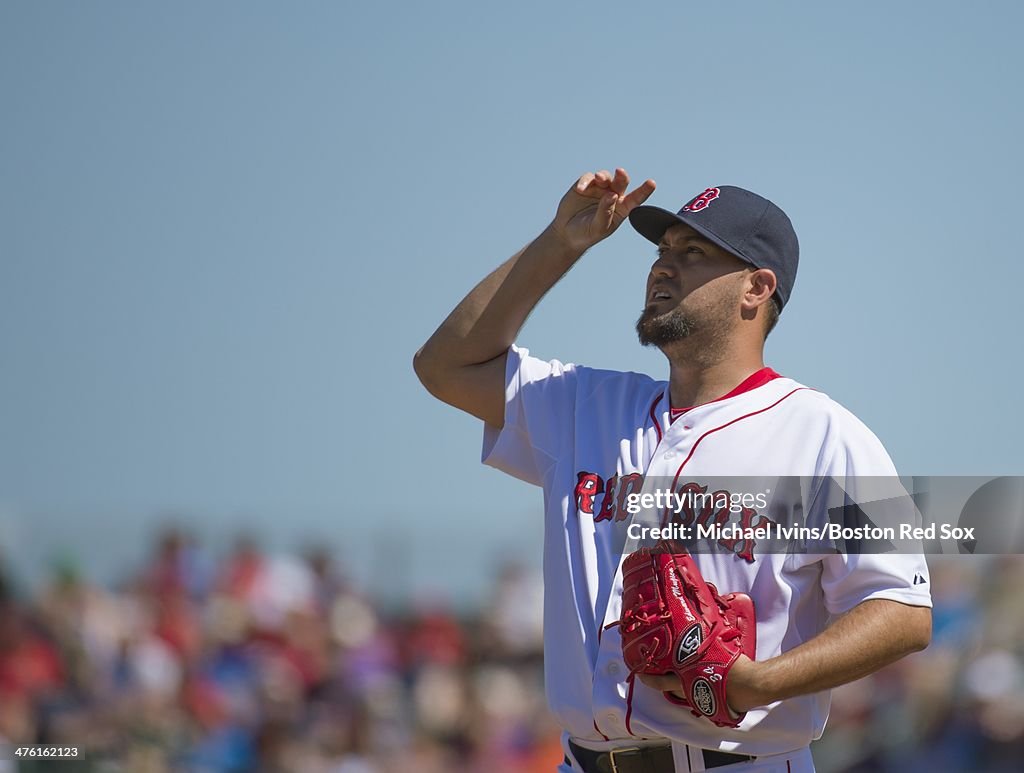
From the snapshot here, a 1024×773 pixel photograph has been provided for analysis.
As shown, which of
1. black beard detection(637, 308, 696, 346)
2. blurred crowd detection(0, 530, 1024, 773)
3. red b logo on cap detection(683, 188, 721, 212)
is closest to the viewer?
black beard detection(637, 308, 696, 346)

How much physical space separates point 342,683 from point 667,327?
167 inches

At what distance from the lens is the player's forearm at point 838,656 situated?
2506 mm

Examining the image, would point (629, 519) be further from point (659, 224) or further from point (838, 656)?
point (659, 224)

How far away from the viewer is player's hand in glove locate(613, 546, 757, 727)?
2.52 meters

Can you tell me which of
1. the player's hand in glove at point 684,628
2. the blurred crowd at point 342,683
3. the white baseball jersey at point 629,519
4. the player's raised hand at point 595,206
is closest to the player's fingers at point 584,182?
the player's raised hand at point 595,206

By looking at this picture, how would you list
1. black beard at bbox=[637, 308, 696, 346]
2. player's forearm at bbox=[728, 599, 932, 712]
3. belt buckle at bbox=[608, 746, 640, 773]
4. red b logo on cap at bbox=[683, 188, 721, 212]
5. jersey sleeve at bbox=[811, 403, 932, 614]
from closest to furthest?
player's forearm at bbox=[728, 599, 932, 712], jersey sleeve at bbox=[811, 403, 932, 614], belt buckle at bbox=[608, 746, 640, 773], black beard at bbox=[637, 308, 696, 346], red b logo on cap at bbox=[683, 188, 721, 212]

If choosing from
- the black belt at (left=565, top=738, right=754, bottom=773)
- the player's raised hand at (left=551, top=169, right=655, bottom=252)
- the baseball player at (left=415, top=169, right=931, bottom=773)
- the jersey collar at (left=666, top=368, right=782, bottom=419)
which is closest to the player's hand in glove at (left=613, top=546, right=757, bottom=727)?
the baseball player at (left=415, top=169, right=931, bottom=773)

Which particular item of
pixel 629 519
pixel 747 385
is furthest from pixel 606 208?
pixel 629 519

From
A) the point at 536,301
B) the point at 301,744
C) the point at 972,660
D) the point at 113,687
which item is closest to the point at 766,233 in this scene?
the point at 536,301

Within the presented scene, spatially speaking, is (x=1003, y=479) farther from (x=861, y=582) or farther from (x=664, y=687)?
(x=664, y=687)

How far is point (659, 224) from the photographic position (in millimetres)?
3213

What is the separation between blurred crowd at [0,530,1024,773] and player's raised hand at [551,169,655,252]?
3.48 m

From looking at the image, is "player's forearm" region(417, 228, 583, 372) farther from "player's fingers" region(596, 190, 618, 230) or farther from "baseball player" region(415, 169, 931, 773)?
"player's fingers" region(596, 190, 618, 230)

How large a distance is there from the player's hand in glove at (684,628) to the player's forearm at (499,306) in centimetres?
80
